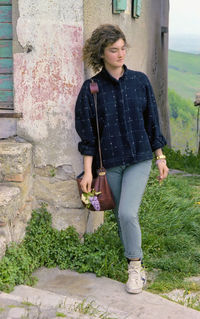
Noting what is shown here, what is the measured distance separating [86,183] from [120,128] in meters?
0.47

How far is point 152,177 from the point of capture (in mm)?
6117

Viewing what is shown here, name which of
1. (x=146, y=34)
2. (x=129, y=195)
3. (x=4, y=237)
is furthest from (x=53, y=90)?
(x=146, y=34)

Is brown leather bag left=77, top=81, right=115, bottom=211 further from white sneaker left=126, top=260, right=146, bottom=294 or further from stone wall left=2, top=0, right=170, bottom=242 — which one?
white sneaker left=126, top=260, right=146, bottom=294

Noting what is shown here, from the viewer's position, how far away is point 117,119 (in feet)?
11.3

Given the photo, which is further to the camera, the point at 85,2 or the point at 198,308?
the point at 85,2

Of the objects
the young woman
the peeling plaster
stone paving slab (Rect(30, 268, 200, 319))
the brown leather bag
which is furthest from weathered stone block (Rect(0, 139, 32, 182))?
stone paving slab (Rect(30, 268, 200, 319))

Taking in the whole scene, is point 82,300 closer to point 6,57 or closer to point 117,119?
point 117,119

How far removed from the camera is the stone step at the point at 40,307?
2664mm

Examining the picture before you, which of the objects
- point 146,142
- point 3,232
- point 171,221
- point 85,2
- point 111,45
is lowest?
point 171,221

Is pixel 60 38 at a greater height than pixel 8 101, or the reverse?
pixel 60 38

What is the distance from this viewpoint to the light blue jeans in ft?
11.0

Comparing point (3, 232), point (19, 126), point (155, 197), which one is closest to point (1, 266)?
point (3, 232)

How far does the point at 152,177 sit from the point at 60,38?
2865 millimetres

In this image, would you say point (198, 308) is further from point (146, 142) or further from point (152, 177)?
point (152, 177)
